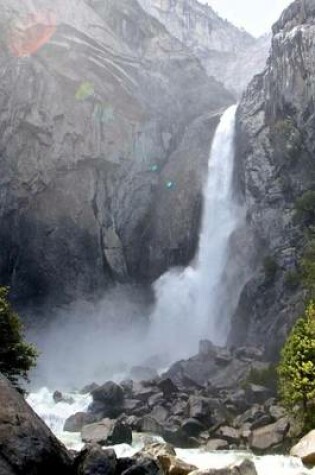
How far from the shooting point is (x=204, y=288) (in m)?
69.2

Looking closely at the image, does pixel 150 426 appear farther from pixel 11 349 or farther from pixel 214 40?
pixel 214 40

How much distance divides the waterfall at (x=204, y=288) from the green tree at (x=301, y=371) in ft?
84.3

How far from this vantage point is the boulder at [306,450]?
91.4 ft

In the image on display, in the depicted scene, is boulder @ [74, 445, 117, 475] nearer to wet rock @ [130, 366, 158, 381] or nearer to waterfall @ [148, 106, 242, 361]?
wet rock @ [130, 366, 158, 381]

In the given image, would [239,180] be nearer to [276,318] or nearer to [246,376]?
[276,318]

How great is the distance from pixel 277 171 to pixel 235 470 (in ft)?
160

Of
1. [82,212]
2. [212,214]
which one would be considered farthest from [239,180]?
[82,212]

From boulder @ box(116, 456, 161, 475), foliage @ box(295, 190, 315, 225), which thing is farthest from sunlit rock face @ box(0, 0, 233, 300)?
boulder @ box(116, 456, 161, 475)

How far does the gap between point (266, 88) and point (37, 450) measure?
65.4 metres

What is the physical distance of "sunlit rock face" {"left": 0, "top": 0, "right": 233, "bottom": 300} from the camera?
70.7m

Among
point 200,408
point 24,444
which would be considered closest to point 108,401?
point 200,408

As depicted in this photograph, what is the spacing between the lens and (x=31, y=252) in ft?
235

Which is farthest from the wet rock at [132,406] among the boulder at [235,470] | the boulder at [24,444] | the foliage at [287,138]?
the foliage at [287,138]

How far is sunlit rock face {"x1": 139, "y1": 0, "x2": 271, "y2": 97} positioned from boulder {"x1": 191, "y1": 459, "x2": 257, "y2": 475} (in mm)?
118376
